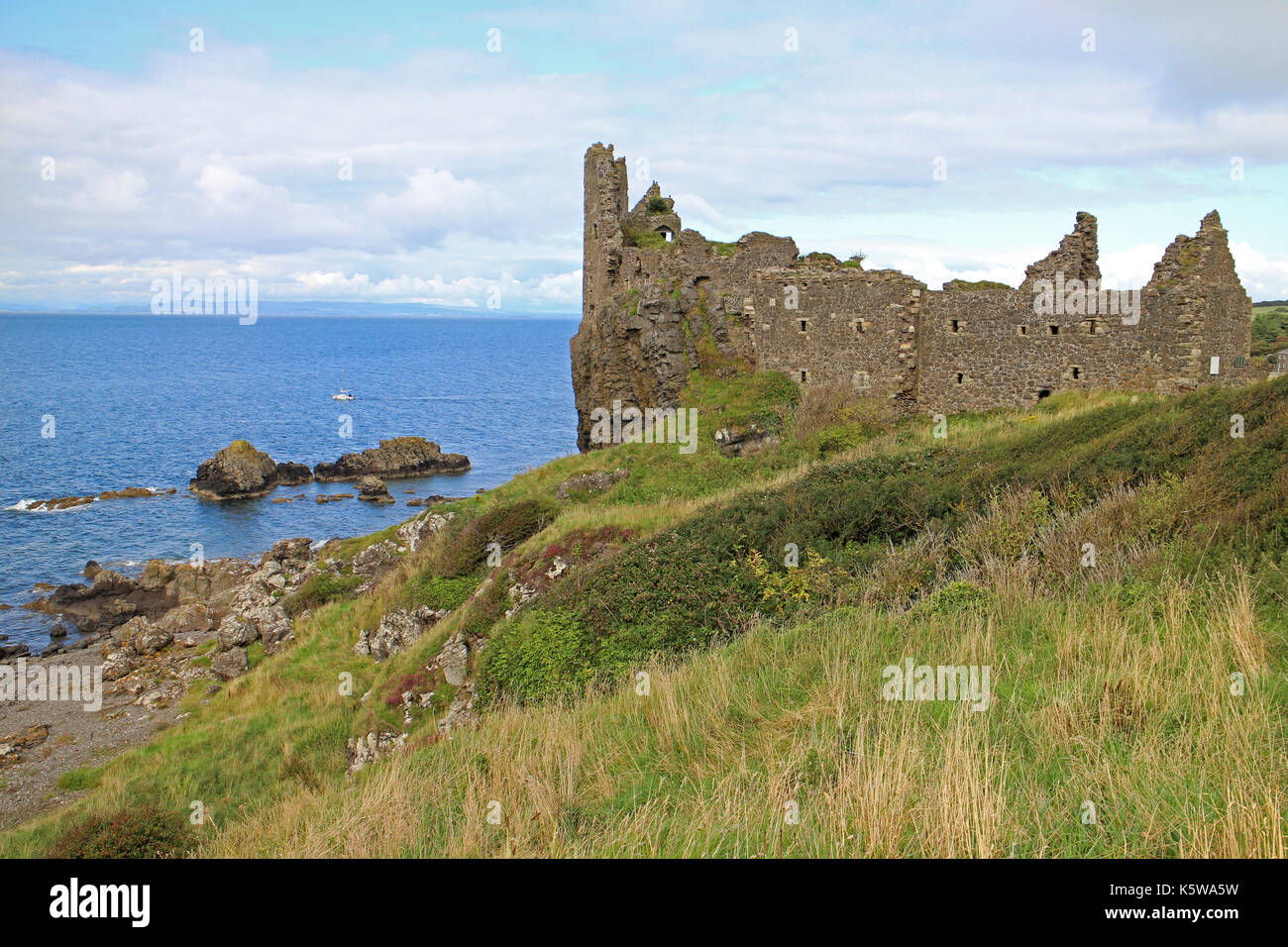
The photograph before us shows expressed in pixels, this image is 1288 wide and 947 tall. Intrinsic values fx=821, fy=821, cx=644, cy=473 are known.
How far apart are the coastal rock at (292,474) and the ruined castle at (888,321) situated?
103 ft

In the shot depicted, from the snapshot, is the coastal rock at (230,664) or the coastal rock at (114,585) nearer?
the coastal rock at (230,664)

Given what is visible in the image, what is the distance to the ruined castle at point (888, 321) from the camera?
70.5ft

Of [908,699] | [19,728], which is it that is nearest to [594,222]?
[19,728]

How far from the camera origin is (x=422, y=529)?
28469mm

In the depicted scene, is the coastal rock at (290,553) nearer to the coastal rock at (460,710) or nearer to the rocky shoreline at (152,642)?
the rocky shoreline at (152,642)

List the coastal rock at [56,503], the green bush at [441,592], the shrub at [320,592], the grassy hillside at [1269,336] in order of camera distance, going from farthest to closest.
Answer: the coastal rock at [56,503] < the grassy hillside at [1269,336] < the shrub at [320,592] < the green bush at [441,592]

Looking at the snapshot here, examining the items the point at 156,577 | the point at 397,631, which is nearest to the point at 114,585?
the point at 156,577

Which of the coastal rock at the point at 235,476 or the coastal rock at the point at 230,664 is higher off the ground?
→ the coastal rock at the point at 235,476

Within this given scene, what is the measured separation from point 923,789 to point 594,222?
3655 centimetres

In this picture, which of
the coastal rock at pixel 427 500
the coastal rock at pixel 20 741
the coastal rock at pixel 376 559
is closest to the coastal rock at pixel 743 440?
the coastal rock at pixel 376 559

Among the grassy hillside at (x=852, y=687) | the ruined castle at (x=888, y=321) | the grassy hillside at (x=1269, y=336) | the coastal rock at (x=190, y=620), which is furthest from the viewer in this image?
the grassy hillside at (x=1269, y=336)

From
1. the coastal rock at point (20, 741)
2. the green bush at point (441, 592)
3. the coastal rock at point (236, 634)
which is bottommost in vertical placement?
the coastal rock at point (20, 741)

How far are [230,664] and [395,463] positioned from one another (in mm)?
38644

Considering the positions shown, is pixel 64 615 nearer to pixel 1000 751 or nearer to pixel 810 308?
pixel 810 308
